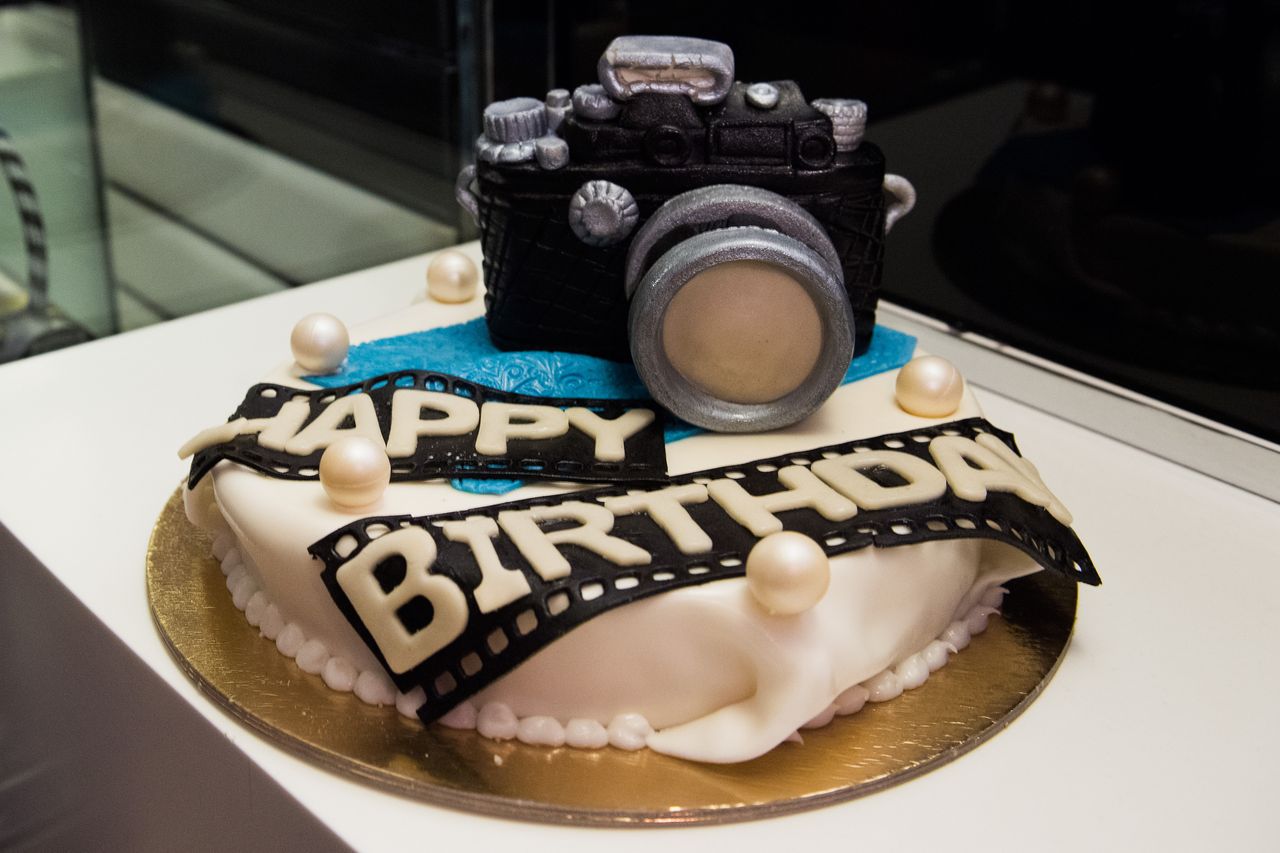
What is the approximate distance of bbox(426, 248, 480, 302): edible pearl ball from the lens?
3.24ft

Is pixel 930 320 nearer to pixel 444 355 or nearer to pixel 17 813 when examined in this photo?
pixel 444 355

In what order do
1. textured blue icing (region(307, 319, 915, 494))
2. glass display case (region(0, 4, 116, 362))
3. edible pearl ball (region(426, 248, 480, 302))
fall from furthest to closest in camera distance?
glass display case (region(0, 4, 116, 362)) < edible pearl ball (region(426, 248, 480, 302)) < textured blue icing (region(307, 319, 915, 494))

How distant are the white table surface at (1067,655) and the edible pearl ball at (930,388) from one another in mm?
154

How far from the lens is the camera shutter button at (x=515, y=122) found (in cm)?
80

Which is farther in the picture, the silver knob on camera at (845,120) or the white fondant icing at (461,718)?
Answer: the silver knob on camera at (845,120)

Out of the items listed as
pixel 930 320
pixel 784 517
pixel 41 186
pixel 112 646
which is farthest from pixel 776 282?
pixel 41 186

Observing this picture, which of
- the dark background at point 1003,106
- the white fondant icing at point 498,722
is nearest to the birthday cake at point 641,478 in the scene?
the white fondant icing at point 498,722

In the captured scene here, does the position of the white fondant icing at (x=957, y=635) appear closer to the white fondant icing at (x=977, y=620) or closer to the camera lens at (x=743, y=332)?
the white fondant icing at (x=977, y=620)

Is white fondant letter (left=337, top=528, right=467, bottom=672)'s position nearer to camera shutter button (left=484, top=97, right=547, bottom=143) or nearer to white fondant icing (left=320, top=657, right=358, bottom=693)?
white fondant icing (left=320, top=657, right=358, bottom=693)

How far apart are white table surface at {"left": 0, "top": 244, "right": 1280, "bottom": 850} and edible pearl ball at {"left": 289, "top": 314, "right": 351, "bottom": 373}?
153 millimetres

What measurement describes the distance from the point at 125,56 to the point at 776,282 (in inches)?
40.5

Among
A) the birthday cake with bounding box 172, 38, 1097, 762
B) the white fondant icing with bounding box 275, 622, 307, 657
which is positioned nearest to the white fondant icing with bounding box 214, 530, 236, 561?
the birthday cake with bounding box 172, 38, 1097, 762

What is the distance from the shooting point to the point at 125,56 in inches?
57.9

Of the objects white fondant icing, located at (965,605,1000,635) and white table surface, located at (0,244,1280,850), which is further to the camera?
white fondant icing, located at (965,605,1000,635)
